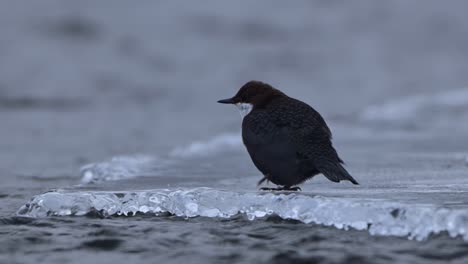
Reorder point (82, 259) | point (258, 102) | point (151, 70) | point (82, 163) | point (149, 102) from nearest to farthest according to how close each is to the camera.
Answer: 1. point (82, 259)
2. point (258, 102)
3. point (82, 163)
4. point (149, 102)
5. point (151, 70)

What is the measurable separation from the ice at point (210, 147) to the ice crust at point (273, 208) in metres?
3.02

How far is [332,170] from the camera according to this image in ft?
15.6

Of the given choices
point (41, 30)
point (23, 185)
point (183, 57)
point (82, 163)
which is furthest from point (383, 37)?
point (23, 185)

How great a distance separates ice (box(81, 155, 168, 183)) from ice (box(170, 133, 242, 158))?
2.11 feet

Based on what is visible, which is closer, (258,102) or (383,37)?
(258,102)

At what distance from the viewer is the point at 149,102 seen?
13250 millimetres

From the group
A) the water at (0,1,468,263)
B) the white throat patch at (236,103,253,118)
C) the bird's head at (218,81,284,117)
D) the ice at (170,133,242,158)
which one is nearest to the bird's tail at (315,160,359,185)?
the water at (0,1,468,263)

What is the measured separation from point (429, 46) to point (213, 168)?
12.8 m

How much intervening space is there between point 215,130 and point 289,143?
5390 millimetres

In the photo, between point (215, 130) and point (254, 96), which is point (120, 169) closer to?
point (254, 96)

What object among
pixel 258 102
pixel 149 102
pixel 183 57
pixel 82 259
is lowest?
pixel 82 259

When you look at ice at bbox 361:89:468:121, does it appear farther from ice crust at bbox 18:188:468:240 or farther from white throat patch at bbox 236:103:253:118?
ice crust at bbox 18:188:468:240

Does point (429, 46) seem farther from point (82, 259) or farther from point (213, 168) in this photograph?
point (82, 259)

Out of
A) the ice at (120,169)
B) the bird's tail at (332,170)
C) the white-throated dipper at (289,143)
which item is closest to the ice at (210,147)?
the ice at (120,169)
